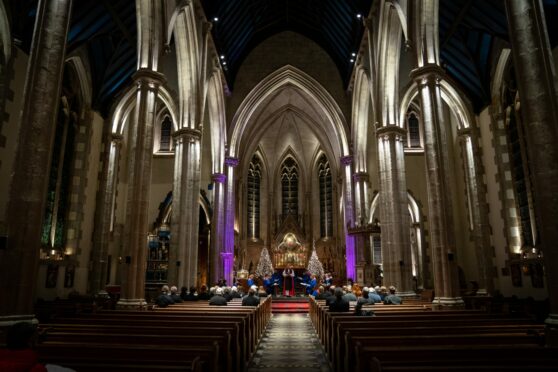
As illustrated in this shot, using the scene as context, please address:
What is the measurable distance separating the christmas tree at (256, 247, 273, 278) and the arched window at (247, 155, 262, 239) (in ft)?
9.24

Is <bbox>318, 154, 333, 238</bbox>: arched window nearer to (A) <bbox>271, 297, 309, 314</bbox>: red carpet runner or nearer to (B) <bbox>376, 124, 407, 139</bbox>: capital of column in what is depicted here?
(A) <bbox>271, 297, 309, 314</bbox>: red carpet runner

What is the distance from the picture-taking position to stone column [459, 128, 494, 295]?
15953 millimetres

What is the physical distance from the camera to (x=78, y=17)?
1370 cm

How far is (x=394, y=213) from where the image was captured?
1374cm

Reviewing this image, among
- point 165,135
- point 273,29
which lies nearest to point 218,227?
point 165,135

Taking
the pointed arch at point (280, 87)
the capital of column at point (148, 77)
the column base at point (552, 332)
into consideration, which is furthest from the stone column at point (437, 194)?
the pointed arch at point (280, 87)

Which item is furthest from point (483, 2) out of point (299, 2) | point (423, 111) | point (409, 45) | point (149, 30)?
point (299, 2)

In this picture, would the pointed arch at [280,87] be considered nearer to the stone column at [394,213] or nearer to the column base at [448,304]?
the stone column at [394,213]

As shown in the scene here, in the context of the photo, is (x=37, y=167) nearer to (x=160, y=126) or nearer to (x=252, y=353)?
(x=252, y=353)

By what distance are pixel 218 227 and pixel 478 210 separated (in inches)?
497

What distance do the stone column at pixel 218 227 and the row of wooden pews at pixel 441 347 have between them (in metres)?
15.2

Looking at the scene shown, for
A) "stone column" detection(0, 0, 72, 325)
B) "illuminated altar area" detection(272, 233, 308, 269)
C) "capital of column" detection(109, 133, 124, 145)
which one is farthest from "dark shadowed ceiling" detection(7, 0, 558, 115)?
"illuminated altar area" detection(272, 233, 308, 269)

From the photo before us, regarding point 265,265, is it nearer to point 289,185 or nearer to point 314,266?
point 314,266

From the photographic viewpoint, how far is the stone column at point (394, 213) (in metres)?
13.4
